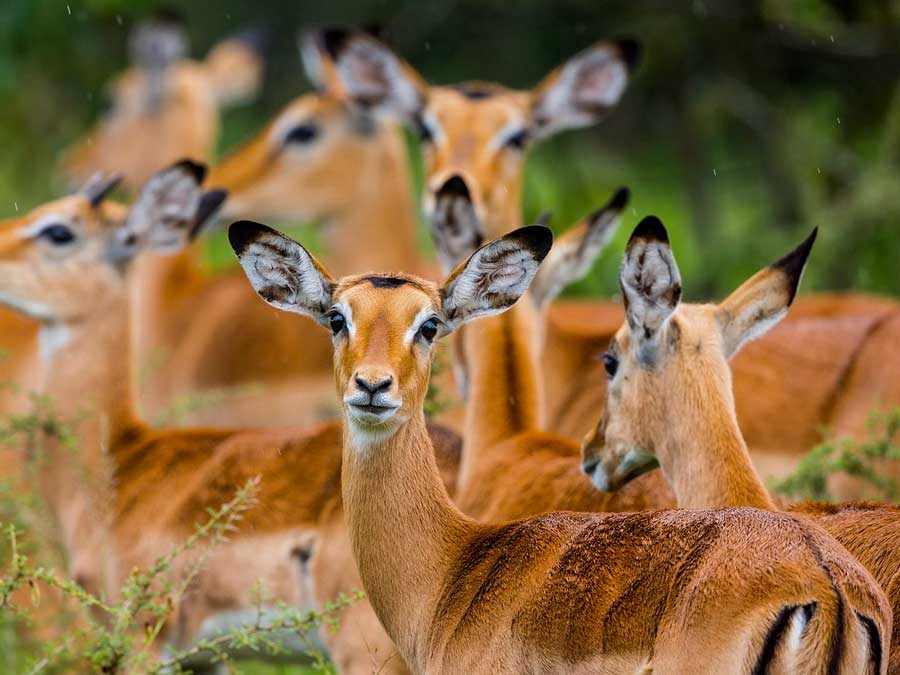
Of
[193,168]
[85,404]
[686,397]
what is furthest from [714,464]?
[193,168]

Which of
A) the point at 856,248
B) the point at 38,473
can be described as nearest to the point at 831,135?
the point at 856,248

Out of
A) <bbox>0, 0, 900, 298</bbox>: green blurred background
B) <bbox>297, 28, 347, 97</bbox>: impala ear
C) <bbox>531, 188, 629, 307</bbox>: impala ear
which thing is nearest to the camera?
<bbox>531, 188, 629, 307</bbox>: impala ear

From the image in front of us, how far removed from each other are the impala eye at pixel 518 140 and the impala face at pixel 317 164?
6.42 feet

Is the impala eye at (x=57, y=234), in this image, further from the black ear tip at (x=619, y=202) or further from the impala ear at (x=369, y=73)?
the impala ear at (x=369, y=73)

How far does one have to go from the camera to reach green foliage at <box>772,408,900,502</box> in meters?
5.25

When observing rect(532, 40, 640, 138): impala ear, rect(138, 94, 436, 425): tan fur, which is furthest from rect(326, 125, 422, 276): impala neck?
rect(532, 40, 640, 138): impala ear

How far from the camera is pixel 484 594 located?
3932 millimetres

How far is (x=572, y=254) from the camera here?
234 inches

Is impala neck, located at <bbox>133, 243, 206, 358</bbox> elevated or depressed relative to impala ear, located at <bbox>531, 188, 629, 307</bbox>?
depressed

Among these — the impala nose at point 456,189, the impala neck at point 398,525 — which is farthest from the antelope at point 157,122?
the impala neck at point 398,525

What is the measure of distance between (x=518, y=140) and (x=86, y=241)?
1.98m

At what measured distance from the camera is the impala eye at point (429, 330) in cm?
414

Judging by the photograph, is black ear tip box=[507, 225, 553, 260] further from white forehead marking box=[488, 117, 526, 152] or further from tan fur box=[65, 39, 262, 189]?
tan fur box=[65, 39, 262, 189]

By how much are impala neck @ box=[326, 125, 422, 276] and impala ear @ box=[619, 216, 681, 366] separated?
4.62 meters
